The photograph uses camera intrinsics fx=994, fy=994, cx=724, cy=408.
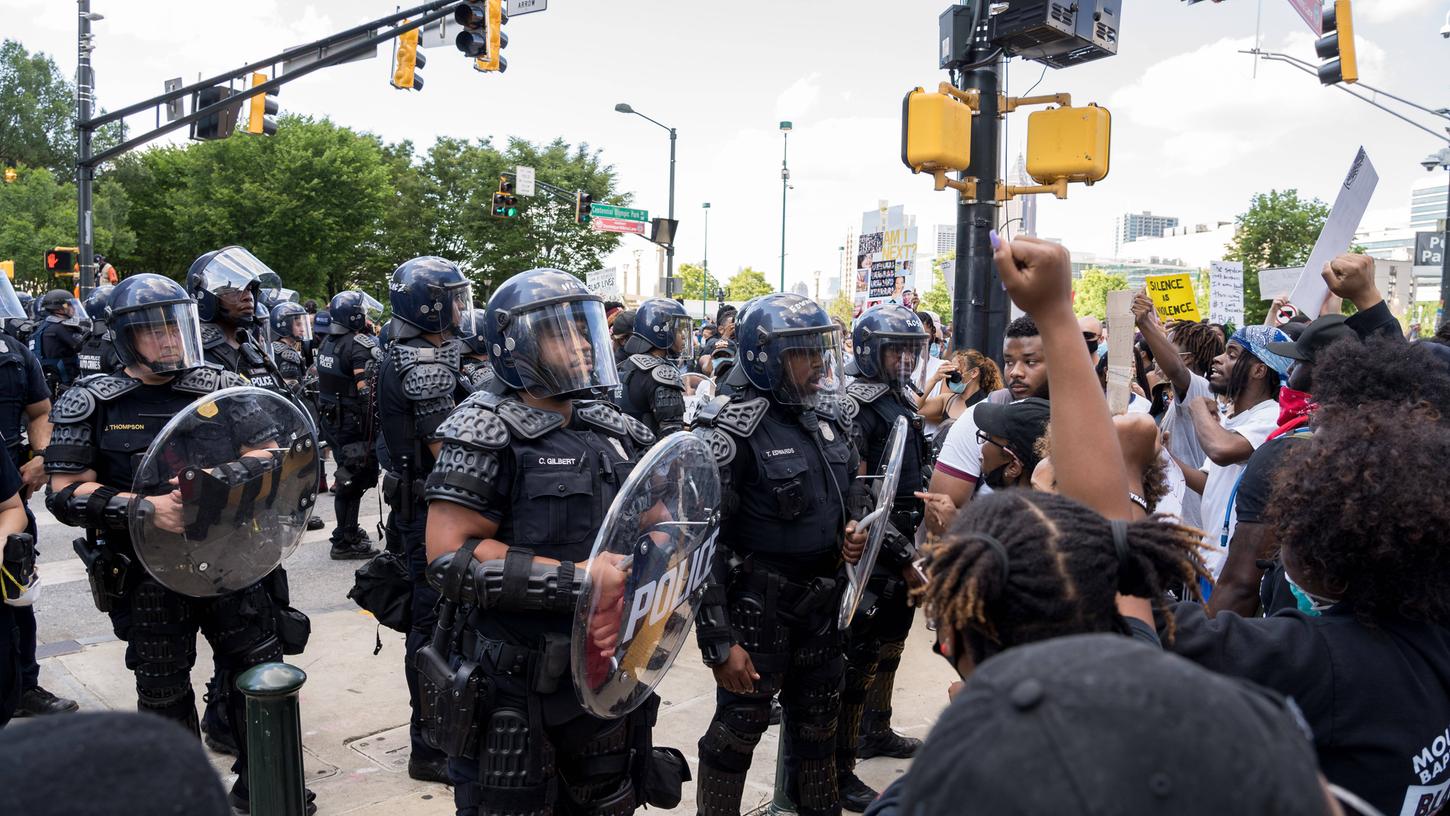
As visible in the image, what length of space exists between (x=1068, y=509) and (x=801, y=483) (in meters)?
2.57

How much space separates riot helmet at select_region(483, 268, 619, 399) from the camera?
3340mm

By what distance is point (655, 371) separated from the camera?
7625mm

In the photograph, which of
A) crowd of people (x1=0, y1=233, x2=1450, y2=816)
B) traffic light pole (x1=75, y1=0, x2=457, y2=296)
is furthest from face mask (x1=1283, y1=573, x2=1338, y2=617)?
traffic light pole (x1=75, y1=0, x2=457, y2=296)

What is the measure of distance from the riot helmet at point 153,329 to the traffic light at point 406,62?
1030 centimetres

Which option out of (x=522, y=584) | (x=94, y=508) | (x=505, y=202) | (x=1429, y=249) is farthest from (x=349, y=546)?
(x=1429, y=249)

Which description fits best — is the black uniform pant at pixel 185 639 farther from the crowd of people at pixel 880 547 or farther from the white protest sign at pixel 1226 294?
the white protest sign at pixel 1226 294

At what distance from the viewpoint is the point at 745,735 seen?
13.3 ft

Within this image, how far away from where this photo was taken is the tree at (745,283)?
98562mm

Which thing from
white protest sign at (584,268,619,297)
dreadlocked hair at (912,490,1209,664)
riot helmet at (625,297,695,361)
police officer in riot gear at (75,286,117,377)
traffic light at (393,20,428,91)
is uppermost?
traffic light at (393,20,428,91)

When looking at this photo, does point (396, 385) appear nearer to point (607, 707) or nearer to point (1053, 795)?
point (607, 707)

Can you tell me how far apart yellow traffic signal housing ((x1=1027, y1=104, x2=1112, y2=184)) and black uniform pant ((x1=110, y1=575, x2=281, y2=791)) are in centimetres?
520

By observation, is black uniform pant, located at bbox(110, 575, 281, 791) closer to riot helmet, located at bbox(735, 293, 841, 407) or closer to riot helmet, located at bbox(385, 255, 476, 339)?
riot helmet, located at bbox(385, 255, 476, 339)

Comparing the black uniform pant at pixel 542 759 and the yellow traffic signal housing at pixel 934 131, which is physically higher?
the yellow traffic signal housing at pixel 934 131

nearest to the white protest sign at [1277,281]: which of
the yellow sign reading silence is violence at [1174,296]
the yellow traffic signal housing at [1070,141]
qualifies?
the yellow sign reading silence is violence at [1174,296]
